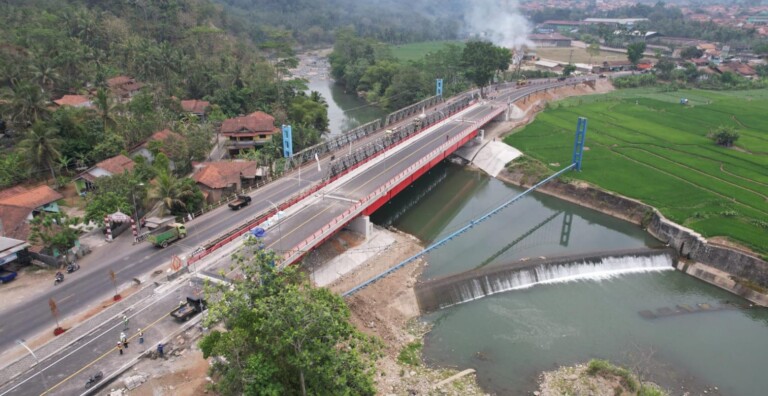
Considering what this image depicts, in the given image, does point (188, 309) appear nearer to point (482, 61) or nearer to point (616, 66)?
point (482, 61)

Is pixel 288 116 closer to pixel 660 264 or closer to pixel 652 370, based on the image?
pixel 660 264

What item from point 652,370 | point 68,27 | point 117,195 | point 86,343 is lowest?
point 652,370

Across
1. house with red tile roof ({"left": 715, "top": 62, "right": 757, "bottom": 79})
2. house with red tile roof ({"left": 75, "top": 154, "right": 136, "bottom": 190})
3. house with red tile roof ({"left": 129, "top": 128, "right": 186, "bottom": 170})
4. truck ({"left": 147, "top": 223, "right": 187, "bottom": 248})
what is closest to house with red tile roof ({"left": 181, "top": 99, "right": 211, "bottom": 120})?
house with red tile roof ({"left": 129, "top": 128, "right": 186, "bottom": 170})

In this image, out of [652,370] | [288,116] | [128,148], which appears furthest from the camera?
[288,116]

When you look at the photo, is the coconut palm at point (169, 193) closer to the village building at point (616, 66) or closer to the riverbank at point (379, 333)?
the riverbank at point (379, 333)

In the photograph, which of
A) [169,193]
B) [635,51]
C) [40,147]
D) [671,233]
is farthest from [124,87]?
[635,51]

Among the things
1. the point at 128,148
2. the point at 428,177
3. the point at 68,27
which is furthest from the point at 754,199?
the point at 68,27

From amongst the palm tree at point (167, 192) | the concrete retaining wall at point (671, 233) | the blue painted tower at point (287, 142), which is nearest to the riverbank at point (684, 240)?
the concrete retaining wall at point (671, 233)
